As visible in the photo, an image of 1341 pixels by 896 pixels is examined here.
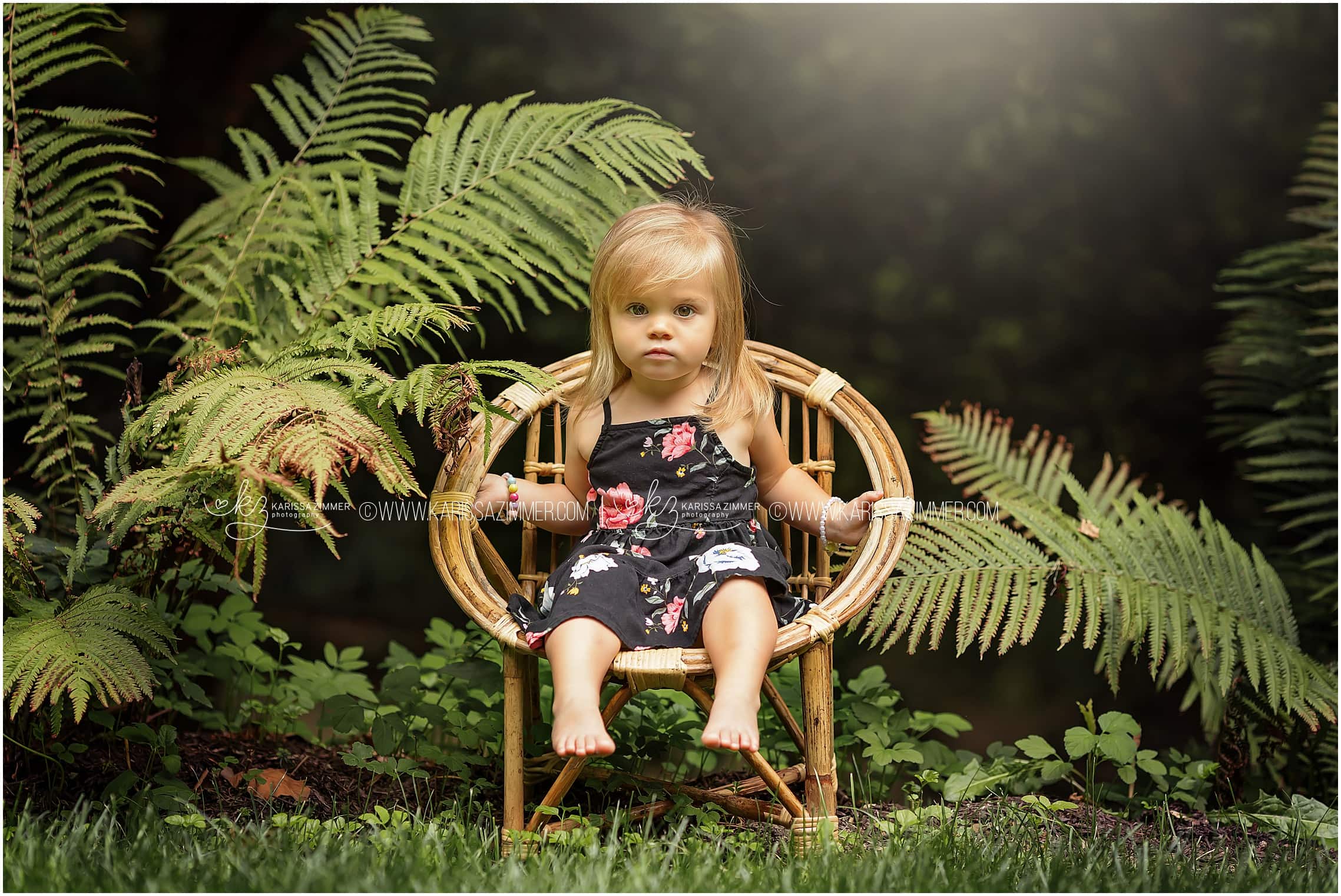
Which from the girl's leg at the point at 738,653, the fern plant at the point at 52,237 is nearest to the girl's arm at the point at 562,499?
the girl's leg at the point at 738,653

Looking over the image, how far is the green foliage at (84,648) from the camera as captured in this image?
1694 mm

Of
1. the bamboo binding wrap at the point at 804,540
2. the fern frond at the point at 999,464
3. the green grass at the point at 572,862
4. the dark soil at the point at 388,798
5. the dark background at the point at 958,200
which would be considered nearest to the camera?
the green grass at the point at 572,862

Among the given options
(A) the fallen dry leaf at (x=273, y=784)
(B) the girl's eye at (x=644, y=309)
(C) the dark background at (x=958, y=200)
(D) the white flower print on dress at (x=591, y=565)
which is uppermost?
(C) the dark background at (x=958, y=200)

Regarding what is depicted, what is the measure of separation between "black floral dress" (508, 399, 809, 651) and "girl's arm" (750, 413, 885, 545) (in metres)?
0.05

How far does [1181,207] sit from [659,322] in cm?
214

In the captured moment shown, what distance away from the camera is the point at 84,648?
176 centimetres

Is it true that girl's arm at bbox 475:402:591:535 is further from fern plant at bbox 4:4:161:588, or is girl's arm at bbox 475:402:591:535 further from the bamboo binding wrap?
fern plant at bbox 4:4:161:588

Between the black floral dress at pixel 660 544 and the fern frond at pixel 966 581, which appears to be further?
the fern frond at pixel 966 581

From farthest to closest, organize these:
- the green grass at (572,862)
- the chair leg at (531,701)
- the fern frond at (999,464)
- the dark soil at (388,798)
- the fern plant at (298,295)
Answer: the fern frond at (999,464), the chair leg at (531,701), the dark soil at (388,798), the fern plant at (298,295), the green grass at (572,862)

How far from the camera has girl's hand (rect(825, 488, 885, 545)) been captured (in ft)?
6.86

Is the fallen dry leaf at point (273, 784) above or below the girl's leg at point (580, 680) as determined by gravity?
below

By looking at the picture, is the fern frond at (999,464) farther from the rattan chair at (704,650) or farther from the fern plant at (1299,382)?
the rattan chair at (704,650)

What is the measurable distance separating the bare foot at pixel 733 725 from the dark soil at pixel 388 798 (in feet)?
1.41

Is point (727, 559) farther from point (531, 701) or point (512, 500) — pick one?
point (531, 701)
